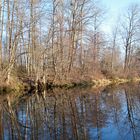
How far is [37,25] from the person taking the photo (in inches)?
1372

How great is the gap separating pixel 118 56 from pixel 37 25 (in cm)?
3492

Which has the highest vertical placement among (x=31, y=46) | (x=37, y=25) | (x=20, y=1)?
(x=20, y=1)

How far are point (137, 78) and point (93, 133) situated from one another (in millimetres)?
45466

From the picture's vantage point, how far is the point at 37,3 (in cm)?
3288

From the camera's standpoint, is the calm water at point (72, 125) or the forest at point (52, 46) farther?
the forest at point (52, 46)

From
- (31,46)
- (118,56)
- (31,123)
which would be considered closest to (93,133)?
(31,123)

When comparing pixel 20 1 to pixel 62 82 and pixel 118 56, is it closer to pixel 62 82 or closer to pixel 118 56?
pixel 62 82

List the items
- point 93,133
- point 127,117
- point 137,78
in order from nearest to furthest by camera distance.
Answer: point 93,133 → point 127,117 → point 137,78

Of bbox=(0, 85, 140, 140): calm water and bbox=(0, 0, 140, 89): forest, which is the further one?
bbox=(0, 0, 140, 89): forest

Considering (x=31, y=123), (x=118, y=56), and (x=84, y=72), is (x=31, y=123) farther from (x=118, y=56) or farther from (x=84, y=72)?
(x=118, y=56)

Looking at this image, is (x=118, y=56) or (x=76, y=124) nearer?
(x=76, y=124)

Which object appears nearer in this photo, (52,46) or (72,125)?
(72,125)

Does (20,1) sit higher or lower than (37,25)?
higher

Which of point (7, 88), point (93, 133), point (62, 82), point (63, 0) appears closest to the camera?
point (93, 133)
